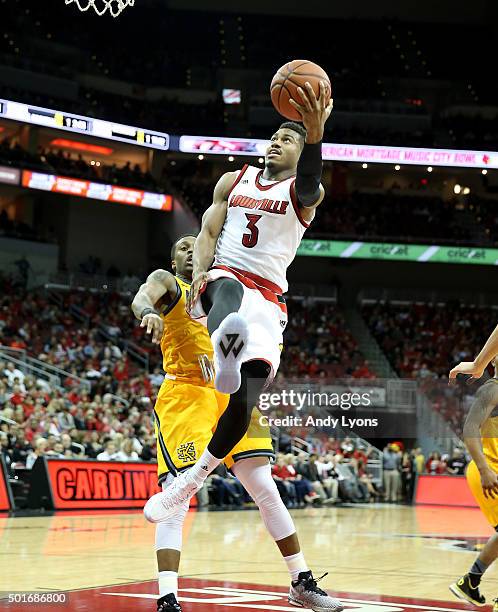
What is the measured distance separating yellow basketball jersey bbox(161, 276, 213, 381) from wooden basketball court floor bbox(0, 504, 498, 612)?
1.55 meters

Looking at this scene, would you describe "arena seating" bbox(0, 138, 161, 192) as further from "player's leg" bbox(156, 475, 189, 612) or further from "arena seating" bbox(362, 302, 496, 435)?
"player's leg" bbox(156, 475, 189, 612)

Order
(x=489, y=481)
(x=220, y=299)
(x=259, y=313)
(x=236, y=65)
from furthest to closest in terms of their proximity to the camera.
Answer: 1. (x=236, y=65)
2. (x=489, y=481)
3. (x=259, y=313)
4. (x=220, y=299)

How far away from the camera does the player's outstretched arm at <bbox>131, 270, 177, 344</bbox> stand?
5.36 m

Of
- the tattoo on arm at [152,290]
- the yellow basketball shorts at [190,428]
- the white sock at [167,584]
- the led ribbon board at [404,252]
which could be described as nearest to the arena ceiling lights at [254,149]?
the led ribbon board at [404,252]

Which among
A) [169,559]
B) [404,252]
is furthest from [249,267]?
[404,252]

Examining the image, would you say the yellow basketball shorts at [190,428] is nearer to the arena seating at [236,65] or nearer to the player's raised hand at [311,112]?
the player's raised hand at [311,112]

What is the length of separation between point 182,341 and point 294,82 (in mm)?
2121

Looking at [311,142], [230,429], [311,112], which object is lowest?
[230,429]

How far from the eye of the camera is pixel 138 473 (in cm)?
1761

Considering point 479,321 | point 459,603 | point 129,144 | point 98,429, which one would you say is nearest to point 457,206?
point 479,321

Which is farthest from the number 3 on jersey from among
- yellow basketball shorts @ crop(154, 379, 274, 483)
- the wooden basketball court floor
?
the wooden basketball court floor

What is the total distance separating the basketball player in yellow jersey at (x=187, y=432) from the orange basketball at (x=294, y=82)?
4.64 feet

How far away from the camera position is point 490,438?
727cm

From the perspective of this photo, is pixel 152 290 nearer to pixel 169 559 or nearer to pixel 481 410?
pixel 169 559
